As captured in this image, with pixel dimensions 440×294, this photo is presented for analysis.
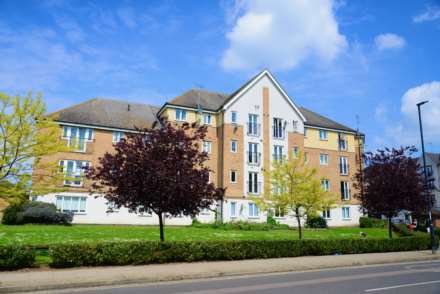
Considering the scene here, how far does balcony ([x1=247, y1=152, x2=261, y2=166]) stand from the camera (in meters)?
36.9

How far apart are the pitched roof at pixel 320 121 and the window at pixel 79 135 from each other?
24.2 meters

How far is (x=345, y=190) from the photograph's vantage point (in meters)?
42.9

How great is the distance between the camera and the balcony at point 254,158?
3692 centimetres

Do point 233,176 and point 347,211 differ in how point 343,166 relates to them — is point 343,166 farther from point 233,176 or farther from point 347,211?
point 233,176

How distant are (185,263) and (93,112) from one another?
25.8m

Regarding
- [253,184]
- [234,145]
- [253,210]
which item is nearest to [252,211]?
[253,210]

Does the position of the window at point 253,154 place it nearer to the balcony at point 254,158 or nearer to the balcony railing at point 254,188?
the balcony at point 254,158

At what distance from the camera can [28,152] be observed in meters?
14.1

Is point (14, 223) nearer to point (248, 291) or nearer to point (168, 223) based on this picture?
point (168, 223)

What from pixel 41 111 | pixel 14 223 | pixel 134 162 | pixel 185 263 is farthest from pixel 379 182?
pixel 14 223

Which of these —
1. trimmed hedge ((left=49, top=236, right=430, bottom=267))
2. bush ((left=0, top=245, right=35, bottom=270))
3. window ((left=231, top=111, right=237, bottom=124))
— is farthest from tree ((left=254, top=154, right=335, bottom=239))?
window ((left=231, top=111, right=237, bottom=124))

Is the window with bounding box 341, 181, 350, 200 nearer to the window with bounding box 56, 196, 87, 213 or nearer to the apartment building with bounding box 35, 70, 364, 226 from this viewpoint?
the apartment building with bounding box 35, 70, 364, 226

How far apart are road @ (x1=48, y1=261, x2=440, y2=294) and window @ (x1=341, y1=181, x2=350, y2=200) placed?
1216 inches

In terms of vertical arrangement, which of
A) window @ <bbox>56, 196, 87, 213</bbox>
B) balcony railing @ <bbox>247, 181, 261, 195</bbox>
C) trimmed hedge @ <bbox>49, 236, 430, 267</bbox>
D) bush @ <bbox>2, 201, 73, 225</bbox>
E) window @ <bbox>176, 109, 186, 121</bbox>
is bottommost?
trimmed hedge @ <bbox>49, 236, 430, 267</bbox>
